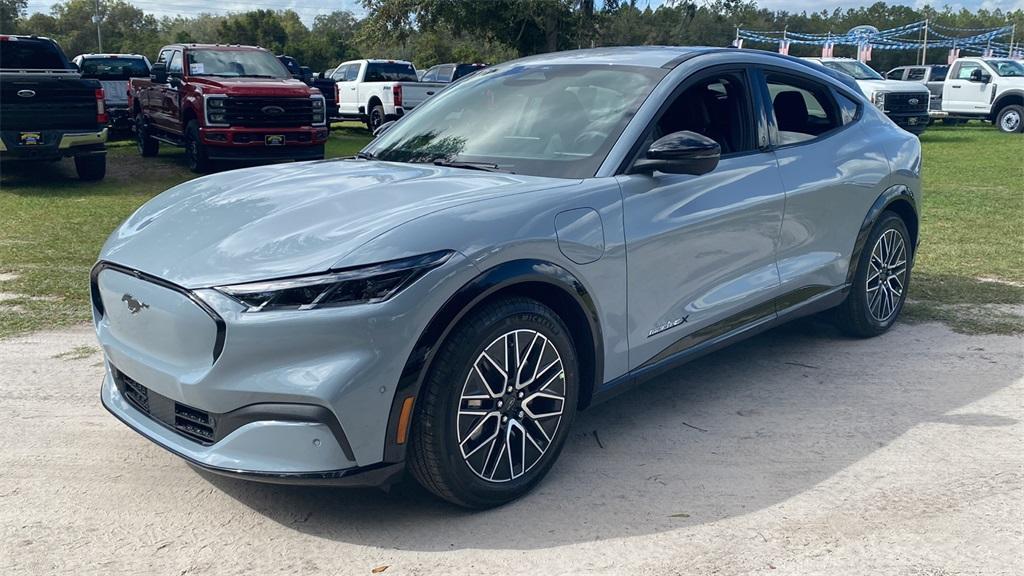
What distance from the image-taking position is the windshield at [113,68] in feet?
69.3

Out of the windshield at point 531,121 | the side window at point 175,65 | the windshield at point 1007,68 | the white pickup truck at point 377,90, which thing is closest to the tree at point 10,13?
the white pickup truck at point 377,90

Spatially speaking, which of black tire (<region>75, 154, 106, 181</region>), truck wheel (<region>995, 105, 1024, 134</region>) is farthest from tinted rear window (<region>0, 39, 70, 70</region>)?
truck wheel (<region>995, 105, 1024, 134</region>)

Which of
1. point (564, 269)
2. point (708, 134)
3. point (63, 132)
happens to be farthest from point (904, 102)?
→ point (564, 269)

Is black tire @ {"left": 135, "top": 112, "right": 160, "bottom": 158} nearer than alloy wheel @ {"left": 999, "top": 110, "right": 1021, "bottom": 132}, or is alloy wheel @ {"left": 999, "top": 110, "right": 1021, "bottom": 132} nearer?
black tire @ {"left": 135, "top": 112, "right": 160, "bottom": 158}

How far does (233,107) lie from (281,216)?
11.6 m

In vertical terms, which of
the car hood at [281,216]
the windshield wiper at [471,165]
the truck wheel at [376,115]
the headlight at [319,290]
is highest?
the windshield wiper at [471,165]

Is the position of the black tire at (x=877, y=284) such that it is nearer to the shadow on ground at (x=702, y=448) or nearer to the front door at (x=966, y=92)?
the shadow on ground at (x=702, y=448)

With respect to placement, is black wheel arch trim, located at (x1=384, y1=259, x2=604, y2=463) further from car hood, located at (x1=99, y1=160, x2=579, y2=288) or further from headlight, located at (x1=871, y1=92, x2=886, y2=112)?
headlight, located at (x1=871, y1=92, x2=886, y2=112)

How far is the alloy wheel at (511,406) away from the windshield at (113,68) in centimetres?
2008

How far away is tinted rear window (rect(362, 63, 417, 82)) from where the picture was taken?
24359mm

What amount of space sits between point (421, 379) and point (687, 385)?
2.28 meters

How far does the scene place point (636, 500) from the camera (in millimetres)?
3686

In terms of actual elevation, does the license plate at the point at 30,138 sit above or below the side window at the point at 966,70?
below

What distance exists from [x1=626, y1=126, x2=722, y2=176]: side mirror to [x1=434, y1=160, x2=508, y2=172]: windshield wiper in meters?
0.64
